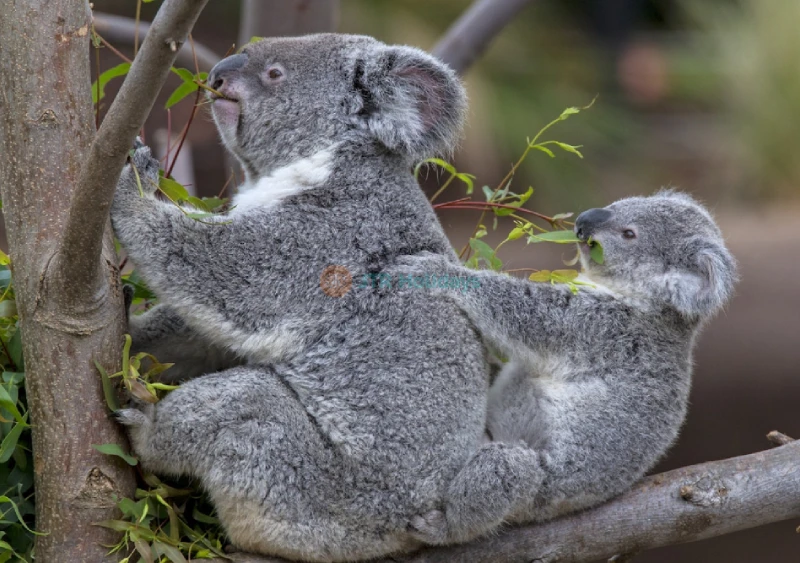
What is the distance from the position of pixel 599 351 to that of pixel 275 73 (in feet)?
4.51

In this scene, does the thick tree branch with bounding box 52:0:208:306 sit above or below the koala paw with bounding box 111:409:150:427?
above

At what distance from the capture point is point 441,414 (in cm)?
265

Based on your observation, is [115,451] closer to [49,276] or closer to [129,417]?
[129,417]

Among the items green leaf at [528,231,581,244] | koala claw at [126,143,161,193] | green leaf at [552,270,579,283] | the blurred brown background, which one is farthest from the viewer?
the blurred brown background

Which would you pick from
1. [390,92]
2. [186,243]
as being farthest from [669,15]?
[186,243]

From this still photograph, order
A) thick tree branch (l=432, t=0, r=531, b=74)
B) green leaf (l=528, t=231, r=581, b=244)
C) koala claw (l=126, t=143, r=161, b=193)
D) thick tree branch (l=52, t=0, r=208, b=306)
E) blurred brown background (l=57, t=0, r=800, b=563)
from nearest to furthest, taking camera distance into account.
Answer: thick tree branch (l=52, t=0, r=208, b=306)
koala claw (l=126, t=143, r=161, b=193)
green leaf (l=528, t=231, r=581, b=244)
thick tree branch (l=432, t=0, r=531, b=74)
blurred brown background (l=57, t=0, r=800, b=563)

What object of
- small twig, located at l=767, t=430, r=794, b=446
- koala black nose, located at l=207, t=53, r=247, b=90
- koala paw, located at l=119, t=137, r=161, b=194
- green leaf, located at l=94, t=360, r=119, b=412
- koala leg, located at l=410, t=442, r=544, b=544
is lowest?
koala leg, located at l=410, t=442, r=544, b=544

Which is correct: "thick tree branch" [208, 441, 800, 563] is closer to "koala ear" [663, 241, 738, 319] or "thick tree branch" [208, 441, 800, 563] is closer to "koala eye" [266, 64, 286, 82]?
"koala ear" [663, 241, 738, 319]

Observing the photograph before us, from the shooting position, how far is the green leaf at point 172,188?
107 inches

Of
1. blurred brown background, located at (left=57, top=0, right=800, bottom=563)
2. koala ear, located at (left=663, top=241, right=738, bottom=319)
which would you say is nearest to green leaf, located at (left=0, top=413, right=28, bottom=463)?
koala ear, located at (left=663, top=241, right=738, bottom=319)

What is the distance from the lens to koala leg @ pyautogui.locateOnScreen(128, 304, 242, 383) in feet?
9.13

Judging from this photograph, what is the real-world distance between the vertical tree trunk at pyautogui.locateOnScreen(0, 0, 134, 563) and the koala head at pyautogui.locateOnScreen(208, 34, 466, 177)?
0.61m

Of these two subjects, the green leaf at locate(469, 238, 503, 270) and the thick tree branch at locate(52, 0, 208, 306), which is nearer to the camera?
the thick tree branch at locate(52, 0, 208, 306)

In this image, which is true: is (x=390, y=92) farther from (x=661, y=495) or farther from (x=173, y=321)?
(x=661, y=495)
